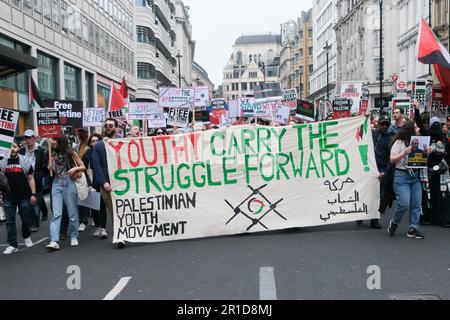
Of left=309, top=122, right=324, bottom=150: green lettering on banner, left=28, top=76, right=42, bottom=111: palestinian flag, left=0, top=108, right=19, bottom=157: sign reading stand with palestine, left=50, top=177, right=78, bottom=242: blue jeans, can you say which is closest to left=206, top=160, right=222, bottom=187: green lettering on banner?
left=309, top=122, right=324, bottom=150: green lettering on banner

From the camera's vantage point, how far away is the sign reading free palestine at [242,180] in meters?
8.81

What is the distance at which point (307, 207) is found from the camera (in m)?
9.14

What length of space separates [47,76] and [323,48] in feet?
228

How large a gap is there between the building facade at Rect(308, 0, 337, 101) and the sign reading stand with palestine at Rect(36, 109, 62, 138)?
70.4m

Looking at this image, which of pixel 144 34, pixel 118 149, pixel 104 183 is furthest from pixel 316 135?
pixel 144 34

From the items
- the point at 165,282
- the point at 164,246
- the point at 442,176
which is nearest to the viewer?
the point at 165,282

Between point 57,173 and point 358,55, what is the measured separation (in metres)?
63.4

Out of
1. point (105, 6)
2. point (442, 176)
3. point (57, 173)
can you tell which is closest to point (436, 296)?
point (442, 176)

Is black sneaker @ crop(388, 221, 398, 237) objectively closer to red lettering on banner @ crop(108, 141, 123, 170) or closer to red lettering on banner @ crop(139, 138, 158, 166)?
red lettering on banner @ crop(139, 138, 158, 166)

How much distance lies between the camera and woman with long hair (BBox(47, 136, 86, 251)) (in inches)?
345

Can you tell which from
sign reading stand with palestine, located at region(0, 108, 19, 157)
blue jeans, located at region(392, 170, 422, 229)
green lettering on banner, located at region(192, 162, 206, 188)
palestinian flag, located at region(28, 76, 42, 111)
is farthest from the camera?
palestinian flag, located at region(28, 76, 42, 111)

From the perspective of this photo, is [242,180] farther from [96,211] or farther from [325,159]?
[96,211]
